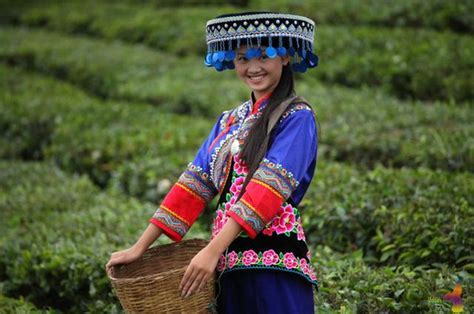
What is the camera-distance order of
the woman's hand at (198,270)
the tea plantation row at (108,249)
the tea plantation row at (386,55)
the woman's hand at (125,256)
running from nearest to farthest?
the woman's hand at (198,270) < the woman's hand at (125,256) < the tea plantation row at (108,249) < the tea plantation row at (386,55)

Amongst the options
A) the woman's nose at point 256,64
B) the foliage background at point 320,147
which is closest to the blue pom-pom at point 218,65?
the woman's nose at point 256,64

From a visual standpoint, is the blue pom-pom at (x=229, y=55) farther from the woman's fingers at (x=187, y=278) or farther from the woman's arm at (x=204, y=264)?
the woman's fingers at (x=187, y=278)

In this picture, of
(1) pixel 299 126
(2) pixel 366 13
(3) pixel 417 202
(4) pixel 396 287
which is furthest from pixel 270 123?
(2) pixel 366 13

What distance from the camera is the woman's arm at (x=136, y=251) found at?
259 centimetres

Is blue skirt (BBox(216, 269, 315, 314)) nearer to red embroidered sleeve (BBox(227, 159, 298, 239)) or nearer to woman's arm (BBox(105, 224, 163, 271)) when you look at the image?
red embroidered sleeve (BBox(227, 159, 298, 239))

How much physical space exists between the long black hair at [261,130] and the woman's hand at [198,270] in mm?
275

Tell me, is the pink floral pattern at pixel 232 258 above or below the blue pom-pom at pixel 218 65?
below

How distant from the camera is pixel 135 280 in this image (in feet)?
7.39

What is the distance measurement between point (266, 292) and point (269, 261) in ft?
0.36

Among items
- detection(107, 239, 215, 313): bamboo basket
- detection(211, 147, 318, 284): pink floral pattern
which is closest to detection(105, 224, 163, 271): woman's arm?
detection(107, 239, 215, 313): bamboo basket

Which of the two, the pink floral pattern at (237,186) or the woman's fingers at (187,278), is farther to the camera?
the pink floral pattern at (237,186)

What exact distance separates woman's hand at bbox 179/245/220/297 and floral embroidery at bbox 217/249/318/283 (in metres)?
0.19

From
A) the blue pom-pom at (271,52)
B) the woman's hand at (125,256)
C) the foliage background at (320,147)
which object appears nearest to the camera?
the blue pom-pom at (271,52)

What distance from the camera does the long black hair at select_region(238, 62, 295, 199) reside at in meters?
2.41
